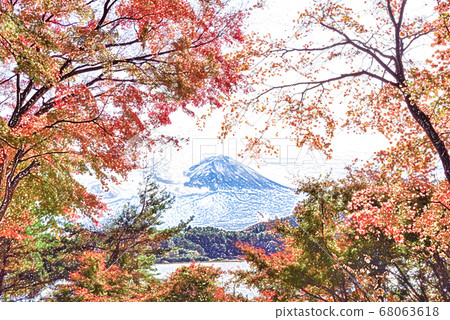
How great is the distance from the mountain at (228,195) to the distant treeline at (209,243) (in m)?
1.76

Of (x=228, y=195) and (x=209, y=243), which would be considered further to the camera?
(x=228, y=195)

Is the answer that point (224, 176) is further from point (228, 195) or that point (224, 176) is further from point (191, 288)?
point (191, 288)

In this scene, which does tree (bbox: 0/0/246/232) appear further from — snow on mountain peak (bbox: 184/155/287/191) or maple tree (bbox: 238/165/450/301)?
snow on mountain peak (bbox: 184/155/287/191)

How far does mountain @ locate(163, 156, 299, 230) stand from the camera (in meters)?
11.9

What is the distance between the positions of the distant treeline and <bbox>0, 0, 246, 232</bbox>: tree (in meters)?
4.50

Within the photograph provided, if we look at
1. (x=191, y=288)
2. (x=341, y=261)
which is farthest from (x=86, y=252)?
(x=341, y=261)

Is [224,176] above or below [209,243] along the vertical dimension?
above

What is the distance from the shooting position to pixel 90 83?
4469 millimetres

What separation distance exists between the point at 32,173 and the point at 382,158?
5.41 meters

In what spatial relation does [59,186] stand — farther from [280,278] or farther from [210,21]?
[280,278]

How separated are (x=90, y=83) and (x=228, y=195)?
33.8 feet

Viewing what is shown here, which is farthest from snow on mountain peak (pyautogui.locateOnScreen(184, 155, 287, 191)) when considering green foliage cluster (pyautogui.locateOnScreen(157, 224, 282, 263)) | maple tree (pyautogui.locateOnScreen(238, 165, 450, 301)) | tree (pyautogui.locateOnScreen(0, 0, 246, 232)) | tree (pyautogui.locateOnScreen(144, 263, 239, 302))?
tree (pyautogui.locateOnScreen(0, 0, 246, 232))

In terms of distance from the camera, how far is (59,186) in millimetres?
4902
